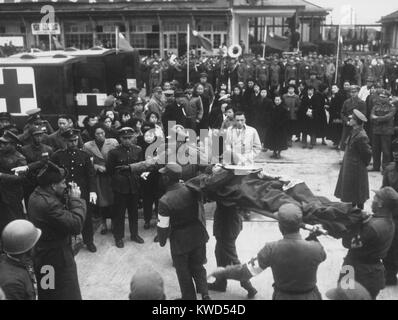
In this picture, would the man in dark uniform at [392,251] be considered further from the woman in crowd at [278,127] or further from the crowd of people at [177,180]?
the woman in crowd at [278,127]

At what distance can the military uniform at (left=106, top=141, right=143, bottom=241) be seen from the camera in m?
6.96

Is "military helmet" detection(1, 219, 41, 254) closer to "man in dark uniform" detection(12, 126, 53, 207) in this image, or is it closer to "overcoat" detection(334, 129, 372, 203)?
"man in dark uniform" detection(12, 126, 53, 207)

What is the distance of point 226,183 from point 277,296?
1652mm

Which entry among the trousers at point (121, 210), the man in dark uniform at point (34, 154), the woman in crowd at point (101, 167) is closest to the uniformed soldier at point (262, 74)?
the woman in crowd at point (101, 167)

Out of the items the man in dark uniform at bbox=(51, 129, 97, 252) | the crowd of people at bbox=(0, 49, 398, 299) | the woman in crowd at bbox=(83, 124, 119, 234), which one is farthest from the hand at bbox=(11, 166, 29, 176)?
the woman in crowd at bbox=(83, 124, 119, 234)

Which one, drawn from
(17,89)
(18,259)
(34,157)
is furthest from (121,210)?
(17,89)

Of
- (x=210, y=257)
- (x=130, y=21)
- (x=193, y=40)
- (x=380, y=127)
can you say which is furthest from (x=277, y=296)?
(x=130, y=21)

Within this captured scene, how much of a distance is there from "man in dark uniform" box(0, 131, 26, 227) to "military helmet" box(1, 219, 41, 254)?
8.77 feet

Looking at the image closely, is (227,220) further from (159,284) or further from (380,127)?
(380,127)

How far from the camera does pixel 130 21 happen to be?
2720cm

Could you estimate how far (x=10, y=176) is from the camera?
634cm

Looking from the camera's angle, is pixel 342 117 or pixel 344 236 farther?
pixel 342 117

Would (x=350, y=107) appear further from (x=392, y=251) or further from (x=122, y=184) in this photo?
(x=122, y=184)

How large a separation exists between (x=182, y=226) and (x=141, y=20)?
23664 mm
